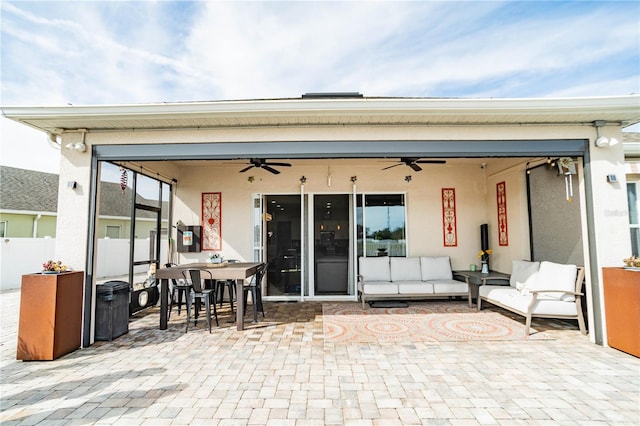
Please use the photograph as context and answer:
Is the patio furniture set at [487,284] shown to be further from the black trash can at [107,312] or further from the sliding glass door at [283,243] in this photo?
the black trash can at [107,312]

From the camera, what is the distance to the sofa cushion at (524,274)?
494cm

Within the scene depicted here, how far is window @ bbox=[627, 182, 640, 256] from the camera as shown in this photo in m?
5.28

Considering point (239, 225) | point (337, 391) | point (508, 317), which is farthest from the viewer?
point (239, 225)

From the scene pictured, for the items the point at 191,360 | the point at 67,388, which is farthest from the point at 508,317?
the point at 67,388

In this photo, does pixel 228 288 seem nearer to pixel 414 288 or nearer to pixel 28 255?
pixel 414 288

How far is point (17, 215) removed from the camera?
464 inches

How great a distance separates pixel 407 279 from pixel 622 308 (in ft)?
11.0

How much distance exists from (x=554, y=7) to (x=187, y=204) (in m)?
8.38

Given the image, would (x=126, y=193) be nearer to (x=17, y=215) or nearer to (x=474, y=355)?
(x=474, y=355)

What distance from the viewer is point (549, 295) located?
4.48m

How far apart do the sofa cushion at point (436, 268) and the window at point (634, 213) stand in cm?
301

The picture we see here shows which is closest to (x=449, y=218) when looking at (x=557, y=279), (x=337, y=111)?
(x=557, y=279)

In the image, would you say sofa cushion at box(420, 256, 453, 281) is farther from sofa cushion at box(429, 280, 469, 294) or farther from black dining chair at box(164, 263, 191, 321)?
black dining chair at box(164, 263, 191, 321)

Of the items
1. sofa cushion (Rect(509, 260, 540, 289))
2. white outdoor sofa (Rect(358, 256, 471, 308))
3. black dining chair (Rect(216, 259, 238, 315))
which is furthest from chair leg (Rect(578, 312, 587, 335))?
black dining chair (Rect(216, 259, 238, 315))
